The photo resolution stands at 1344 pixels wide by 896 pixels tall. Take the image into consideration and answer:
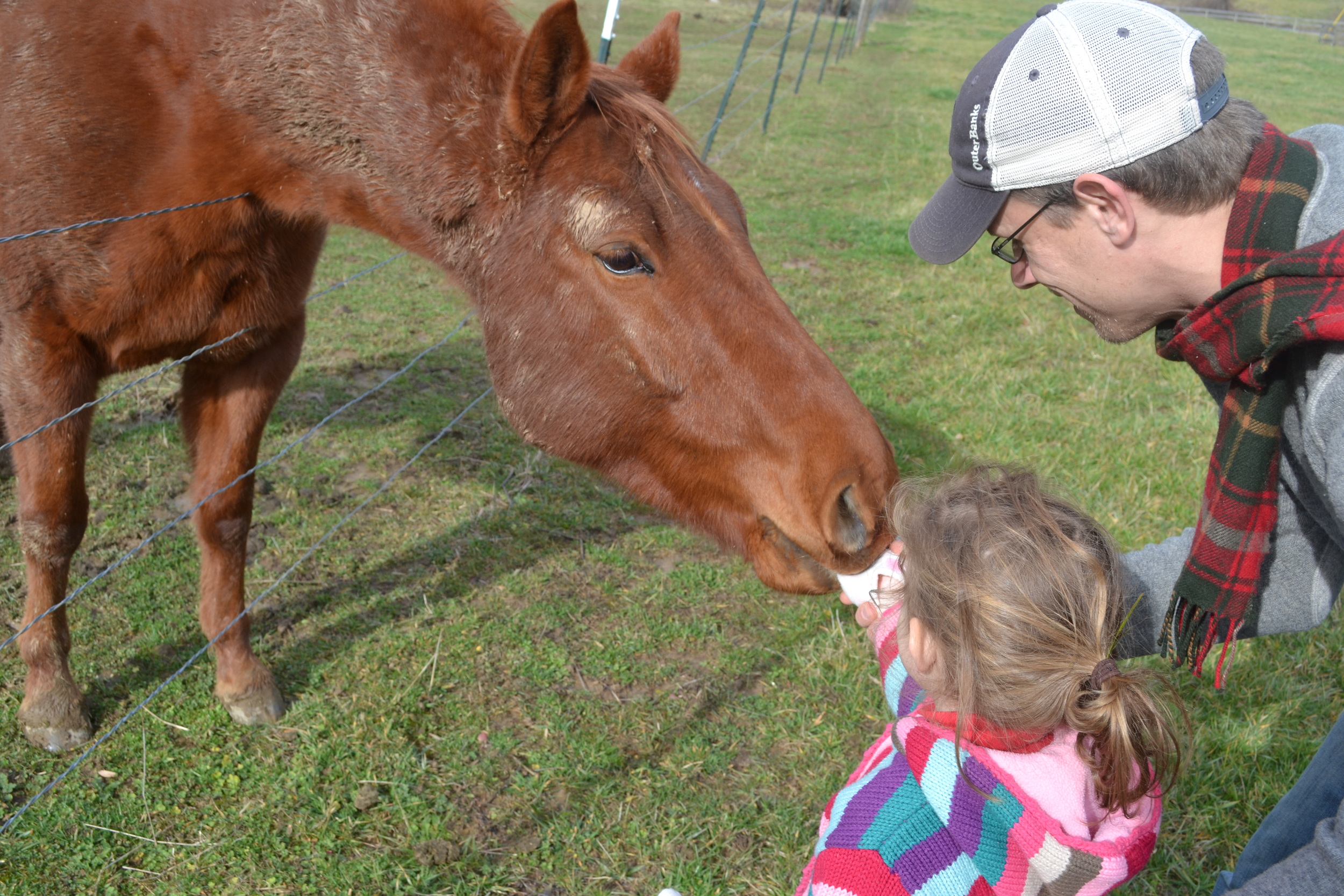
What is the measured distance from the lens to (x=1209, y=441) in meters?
5.13

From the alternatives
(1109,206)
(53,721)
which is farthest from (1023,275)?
(53,721)

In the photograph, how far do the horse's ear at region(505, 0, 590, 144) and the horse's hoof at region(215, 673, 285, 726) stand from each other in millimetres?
2039

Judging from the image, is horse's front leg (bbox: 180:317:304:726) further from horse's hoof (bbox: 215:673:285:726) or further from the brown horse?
the brown horse

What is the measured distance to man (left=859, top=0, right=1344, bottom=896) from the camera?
144cm

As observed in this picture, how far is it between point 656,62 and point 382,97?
808 mm

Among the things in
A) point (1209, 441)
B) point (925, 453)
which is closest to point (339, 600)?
point (925, 453)

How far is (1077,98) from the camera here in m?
1.59

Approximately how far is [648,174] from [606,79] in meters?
0.33

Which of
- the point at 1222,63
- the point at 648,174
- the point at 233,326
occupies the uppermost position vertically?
the point at 1222,63

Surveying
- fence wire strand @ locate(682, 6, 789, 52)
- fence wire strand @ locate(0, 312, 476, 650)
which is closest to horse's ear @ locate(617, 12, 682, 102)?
fence wire strand @ locate(0, 312, 476, 650)

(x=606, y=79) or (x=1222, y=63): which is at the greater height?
(x=1222, y=63)

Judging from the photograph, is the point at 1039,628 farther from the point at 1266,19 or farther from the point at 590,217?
the point at 1266,19

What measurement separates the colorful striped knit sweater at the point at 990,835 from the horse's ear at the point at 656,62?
196 centimetres

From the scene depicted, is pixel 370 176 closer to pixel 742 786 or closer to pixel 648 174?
pixel 648 174
